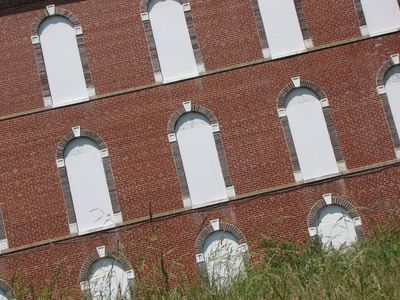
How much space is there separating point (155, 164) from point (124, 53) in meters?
3.52

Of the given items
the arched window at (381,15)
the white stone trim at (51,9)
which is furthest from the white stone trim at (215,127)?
the white stone trim at (51,9)

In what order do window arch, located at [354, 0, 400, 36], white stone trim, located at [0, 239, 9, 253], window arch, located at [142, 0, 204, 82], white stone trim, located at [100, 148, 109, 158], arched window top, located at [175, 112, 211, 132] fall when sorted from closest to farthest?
white stone trim, located at [0, 239, 9, 253]
white stone trim, located at [100, 148, 109, 158]
arched window top, located at [175, 112, 211, 132]
window arch, located at [142, 0, 204, 82]
window arch, located at [354, 0, 400, 36]

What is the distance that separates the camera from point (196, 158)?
67.9 feet

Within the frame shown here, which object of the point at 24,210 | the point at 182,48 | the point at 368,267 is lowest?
the point at 368,267

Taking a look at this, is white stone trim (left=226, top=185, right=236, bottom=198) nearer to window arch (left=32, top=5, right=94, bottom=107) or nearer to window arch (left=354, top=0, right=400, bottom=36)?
window arch (left=32, top=5, right=94, bottom=107)

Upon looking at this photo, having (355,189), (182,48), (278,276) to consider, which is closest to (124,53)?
(182,48)

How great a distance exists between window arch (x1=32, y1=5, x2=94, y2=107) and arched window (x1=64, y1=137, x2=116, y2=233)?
4.83ft

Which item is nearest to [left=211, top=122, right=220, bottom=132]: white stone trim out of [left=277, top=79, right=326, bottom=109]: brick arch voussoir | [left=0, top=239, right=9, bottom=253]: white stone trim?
[left=277, top=79, right=326, bottom=109]: brick arch voussoir

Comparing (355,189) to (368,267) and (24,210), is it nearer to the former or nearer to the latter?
(24,210)

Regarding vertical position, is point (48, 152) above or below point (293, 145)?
above

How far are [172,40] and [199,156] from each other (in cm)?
368

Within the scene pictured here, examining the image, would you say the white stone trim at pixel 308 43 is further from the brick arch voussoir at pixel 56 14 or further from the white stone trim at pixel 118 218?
the white stone trim at pixel 118 218

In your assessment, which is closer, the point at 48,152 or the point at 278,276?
the point at 278,276

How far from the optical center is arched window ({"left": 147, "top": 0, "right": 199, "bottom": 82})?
69.5ft
